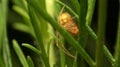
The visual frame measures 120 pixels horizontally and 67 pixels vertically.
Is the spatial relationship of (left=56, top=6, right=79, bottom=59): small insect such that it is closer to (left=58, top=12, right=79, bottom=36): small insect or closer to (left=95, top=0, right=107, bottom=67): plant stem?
(left=58, top=12, right=79, bottom=36): small insect

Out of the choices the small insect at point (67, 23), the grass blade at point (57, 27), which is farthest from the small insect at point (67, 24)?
the grass blade at point (57, 27)

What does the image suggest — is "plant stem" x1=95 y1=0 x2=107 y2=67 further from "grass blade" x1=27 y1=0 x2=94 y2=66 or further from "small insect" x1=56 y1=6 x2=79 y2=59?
"small insect" x1=56 y1=6 x2=79 y2=59

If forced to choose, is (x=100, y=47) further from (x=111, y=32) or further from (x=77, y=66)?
(x=111, y=32)

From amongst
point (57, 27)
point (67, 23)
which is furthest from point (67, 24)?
point (57, 27)

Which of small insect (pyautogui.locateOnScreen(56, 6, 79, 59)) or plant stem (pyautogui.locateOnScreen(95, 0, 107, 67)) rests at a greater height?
plant stem (pyautogui.locateOnScreen(95, 0, 107, 67))

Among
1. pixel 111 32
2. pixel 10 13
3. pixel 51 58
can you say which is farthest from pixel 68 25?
pixel 10 13

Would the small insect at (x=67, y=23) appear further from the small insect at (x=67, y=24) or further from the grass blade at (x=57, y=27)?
the grass blade at (x=57, y=27)

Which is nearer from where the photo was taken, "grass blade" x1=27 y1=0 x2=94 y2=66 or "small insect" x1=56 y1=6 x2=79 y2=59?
"grass blade" x1=27 y1=0 x2=94 y2=66

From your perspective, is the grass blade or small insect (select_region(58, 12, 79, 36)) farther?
small insect (select_region(58, 12, 79, 36))

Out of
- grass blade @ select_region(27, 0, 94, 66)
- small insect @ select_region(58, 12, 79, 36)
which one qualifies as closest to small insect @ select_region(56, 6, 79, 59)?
small insect @ select_region(58, 12, 79, 36)

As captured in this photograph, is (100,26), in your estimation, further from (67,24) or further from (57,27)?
(67,24)
